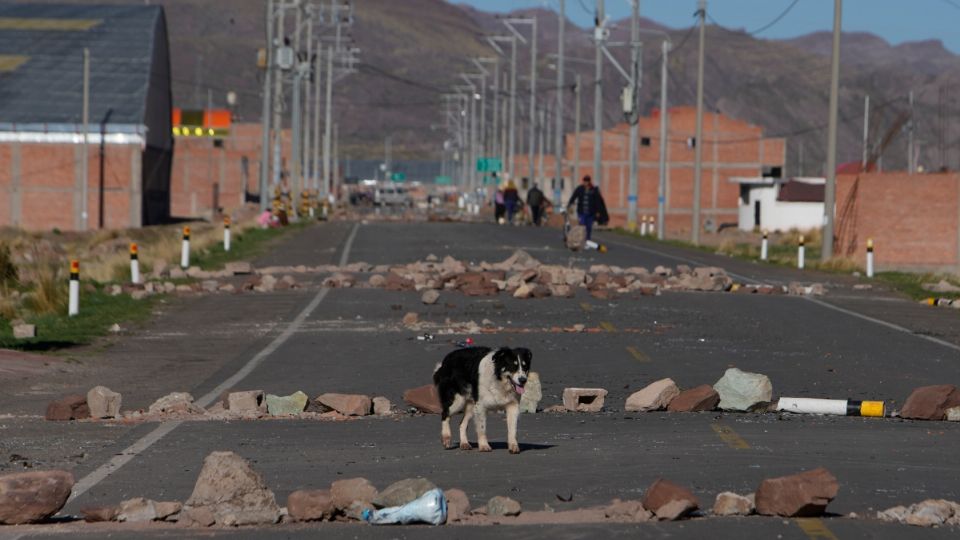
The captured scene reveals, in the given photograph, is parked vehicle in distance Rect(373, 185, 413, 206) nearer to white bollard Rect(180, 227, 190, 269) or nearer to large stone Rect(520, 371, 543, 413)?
white bollard Rect(180, 227, 190, 269)

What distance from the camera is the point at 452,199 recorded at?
629ft

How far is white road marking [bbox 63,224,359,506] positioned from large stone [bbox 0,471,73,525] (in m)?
0.85

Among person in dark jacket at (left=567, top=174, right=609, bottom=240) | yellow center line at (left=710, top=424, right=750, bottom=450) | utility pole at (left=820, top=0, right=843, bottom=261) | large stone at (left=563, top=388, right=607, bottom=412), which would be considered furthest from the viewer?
person in dark jacket at (left=567, top=174, right=609, bottom=240)

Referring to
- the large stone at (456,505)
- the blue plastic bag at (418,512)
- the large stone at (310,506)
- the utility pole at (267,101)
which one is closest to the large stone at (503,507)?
the large stone at (456,505)

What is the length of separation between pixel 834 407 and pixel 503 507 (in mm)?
6283

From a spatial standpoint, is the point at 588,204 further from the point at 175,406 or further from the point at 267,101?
the point at 175,406

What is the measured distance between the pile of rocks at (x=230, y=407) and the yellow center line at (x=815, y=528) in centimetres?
624

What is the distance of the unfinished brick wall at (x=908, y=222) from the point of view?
50.2 metres

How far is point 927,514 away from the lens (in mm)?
10156

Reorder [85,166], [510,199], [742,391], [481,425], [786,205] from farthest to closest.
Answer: [786,205]
[510,199]
[85,166]
[742,391]
[481,425]

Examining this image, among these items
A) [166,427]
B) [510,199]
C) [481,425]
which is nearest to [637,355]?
[166,427]

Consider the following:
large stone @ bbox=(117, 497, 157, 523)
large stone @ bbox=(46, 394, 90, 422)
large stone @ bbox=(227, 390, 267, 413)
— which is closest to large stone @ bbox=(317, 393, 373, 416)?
large stone @ bbox=(227, 390, 267, 413)

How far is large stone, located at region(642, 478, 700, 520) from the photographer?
10.1 meters

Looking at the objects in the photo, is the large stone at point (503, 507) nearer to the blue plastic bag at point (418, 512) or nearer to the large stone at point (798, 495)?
the blue plastic bag at point (418, 512)
